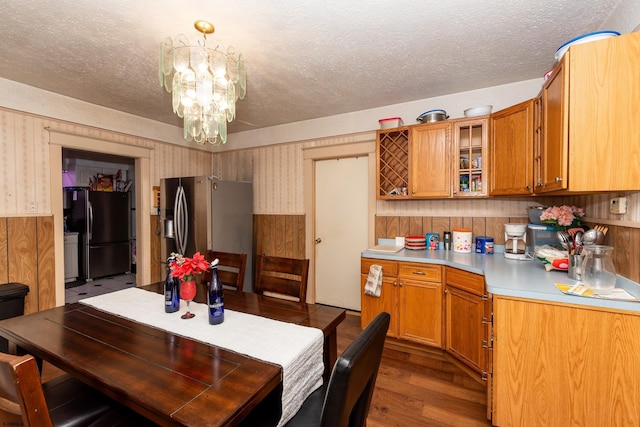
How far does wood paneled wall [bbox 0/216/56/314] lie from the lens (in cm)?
253

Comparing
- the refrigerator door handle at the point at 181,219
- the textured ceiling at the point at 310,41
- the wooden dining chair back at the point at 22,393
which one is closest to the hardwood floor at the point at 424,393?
the wooden dining chair back at the point at 22,393

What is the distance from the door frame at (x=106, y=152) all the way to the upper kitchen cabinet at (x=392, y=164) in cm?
282

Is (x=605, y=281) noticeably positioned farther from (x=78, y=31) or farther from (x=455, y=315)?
(x=78, y=31)

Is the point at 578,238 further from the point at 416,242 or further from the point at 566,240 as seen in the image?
the point at 416,242

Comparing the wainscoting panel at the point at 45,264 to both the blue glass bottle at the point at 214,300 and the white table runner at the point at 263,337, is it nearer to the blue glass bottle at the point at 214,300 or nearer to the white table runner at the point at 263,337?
the white table runner at the point at 263,337

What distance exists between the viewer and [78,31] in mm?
1814

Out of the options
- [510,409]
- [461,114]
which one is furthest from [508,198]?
[510,409]

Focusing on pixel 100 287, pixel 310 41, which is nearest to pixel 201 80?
pixel 310 41

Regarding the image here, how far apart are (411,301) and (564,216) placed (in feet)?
4.23

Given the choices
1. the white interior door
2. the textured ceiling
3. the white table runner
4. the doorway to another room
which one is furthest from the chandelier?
the doorway to another room

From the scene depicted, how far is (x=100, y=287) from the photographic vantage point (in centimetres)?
471

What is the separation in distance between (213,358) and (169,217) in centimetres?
284

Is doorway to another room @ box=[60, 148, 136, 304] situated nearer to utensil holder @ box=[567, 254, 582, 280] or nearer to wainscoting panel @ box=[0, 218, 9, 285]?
wainscoting panel @ box=[0, 218, 9, 285]

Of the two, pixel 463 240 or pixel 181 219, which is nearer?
pixel 463 240
